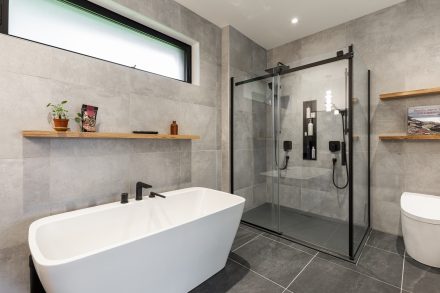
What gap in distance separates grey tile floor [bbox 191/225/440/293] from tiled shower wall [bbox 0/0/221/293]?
1040 millimetres

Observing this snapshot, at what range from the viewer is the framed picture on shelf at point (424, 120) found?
212 cm

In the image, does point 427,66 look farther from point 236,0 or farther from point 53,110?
point 53,110

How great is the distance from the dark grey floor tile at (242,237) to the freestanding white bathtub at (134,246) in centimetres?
51

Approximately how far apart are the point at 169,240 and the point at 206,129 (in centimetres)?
163

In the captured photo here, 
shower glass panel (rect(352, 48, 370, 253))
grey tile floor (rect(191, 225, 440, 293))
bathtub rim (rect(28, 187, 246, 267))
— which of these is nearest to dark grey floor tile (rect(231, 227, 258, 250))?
grey tile floor (rect(191, 225, 440, 293))

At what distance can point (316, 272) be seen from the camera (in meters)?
1.80

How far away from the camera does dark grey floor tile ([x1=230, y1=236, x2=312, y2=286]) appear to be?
178 centimetres

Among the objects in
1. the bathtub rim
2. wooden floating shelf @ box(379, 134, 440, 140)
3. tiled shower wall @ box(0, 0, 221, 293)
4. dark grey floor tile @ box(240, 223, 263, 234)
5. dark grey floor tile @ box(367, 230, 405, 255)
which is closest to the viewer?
the bathtub rim

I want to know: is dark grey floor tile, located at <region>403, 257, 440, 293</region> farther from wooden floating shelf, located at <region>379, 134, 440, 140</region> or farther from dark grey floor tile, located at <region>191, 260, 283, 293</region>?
wooden floating shelf, located at <region>379, 134, 440, 140</region>

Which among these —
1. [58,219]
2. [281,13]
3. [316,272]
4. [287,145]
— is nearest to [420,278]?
[316,272]

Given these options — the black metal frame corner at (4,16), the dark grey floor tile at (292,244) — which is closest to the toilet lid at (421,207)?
the dark grey floor tile at (292,244)

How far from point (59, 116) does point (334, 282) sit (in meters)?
2.44

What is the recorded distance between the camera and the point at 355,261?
6.33 ft

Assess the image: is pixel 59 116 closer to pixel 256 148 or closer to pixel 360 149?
pixel 256 148
